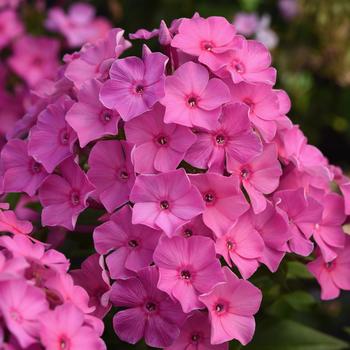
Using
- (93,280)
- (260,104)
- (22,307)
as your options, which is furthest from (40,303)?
(260,104)

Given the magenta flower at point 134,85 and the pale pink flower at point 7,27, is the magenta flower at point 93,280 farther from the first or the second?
the pale pink flower at point 7,27

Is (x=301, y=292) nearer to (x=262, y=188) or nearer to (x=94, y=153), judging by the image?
(x=262, y=188)

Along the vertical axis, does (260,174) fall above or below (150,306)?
above

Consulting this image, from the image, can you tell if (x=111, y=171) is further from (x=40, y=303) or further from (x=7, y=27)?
(x=7, y=27)

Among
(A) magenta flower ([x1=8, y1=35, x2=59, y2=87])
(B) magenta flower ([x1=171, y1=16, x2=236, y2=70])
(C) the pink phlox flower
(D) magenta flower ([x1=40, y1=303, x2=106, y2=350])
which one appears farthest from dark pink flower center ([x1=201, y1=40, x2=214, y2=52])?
(A) magenta flower ([x1=8, y1=35, x2=59, y2=87])

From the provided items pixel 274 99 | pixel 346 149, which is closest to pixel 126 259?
pixel 274 99
